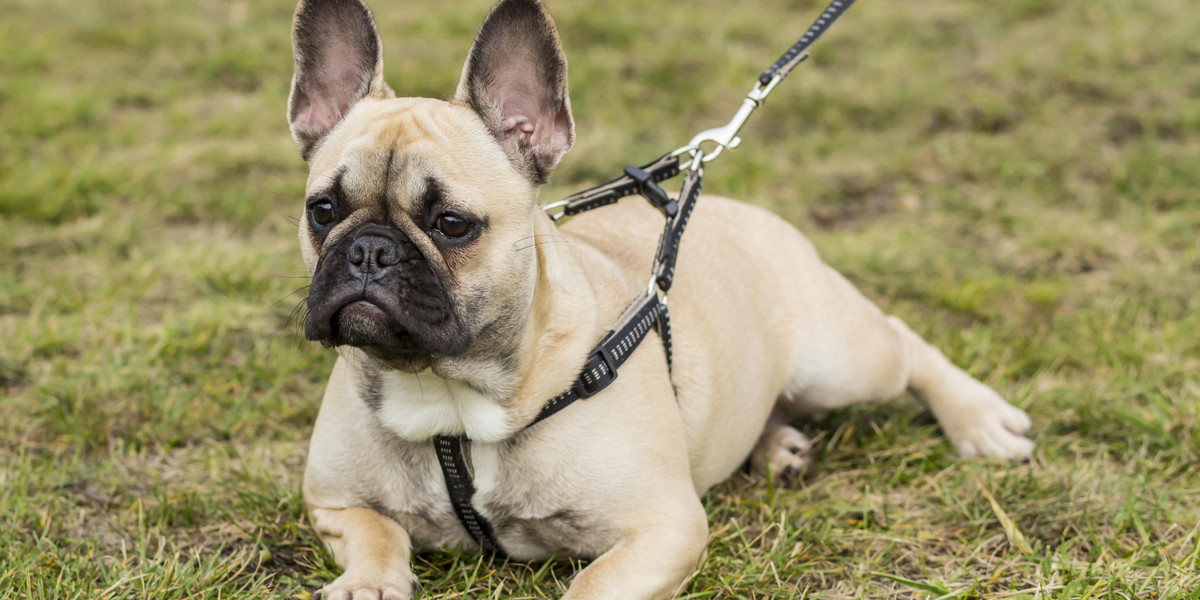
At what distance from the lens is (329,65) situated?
10.9 feet

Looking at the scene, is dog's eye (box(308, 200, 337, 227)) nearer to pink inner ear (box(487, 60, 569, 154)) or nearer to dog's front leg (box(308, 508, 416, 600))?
pink inner ear (box(487, 60, 569, 154))

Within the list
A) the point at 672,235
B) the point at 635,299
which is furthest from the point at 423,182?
the point at 672,235

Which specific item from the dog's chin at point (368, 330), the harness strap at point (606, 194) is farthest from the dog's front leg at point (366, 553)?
the harness strap at point (606, 194)

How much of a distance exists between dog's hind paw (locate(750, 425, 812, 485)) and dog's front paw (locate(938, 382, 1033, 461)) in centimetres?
63

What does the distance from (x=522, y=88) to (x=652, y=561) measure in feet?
4.70

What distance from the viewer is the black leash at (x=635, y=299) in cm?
314

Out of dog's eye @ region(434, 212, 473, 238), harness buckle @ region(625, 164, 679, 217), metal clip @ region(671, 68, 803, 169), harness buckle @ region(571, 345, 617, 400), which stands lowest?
harness buckle @ region(571, 345, 617, 400)

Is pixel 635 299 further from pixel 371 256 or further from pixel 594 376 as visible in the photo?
pixel 371 256

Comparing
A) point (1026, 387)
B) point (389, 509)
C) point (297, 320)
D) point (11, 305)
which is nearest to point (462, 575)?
point (389, 509)

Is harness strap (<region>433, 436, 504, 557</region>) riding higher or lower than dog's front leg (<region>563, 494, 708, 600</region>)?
higher

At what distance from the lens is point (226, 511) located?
3.64 m

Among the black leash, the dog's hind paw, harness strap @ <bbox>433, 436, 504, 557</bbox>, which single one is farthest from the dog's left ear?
the dog's hind paw

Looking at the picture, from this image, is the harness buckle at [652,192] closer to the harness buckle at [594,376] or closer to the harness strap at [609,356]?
the harness strap at [609,356]

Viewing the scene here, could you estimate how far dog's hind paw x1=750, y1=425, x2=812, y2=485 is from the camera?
4027 millimetres
